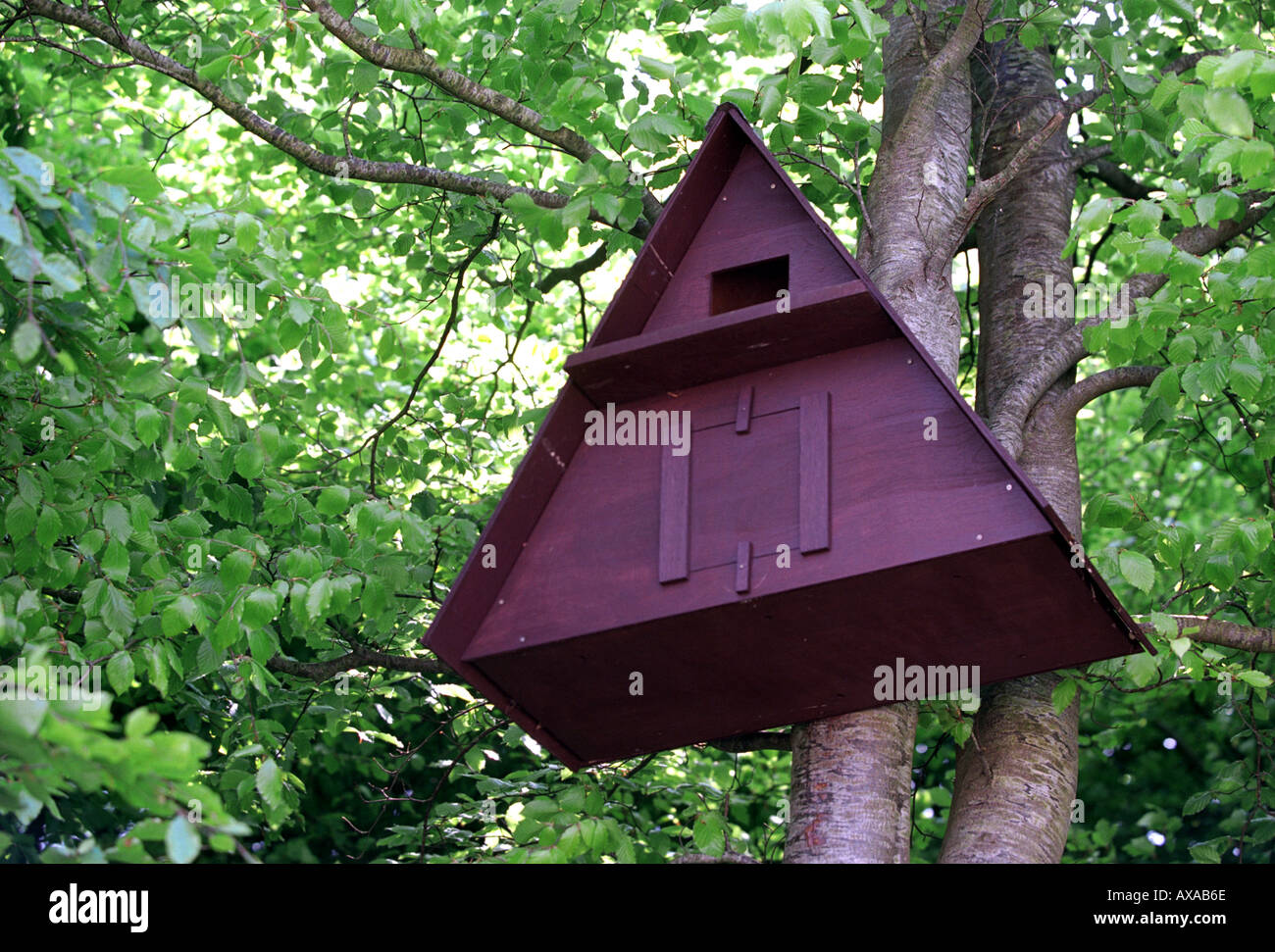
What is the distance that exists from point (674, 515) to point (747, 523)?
199 millimetres

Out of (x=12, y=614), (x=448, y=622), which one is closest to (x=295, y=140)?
(x=12, y=614)

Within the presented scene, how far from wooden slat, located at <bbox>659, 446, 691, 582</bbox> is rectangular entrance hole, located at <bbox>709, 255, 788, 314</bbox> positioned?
1.82 feet

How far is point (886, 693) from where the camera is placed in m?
3.86

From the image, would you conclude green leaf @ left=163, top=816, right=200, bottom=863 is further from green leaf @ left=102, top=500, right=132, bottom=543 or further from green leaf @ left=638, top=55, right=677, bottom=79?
green leaf @ left=638, top=55, right=677, bottom=79

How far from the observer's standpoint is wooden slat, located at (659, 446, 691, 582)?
3.55 m

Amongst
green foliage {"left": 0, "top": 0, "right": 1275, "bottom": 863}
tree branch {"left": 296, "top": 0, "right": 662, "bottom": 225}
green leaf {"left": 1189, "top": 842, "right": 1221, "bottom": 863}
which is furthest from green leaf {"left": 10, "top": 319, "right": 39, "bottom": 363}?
green leaf {"left": 1189, "top": 842, "right": 1221, "bottom": 863}

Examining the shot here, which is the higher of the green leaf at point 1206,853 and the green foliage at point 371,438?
the green foliage at point 371,438

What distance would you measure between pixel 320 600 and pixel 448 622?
2.08 ft

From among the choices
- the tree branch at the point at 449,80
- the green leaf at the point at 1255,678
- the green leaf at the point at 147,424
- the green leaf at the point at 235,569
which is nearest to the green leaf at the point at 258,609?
the green leaf at the point at 235,569

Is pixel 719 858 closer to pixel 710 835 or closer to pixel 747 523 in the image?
pixel 710 835

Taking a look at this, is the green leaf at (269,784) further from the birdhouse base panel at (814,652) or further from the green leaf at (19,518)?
the green leaf at (19,518)

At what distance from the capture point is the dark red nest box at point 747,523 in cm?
341

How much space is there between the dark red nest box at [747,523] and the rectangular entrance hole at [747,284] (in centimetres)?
2
